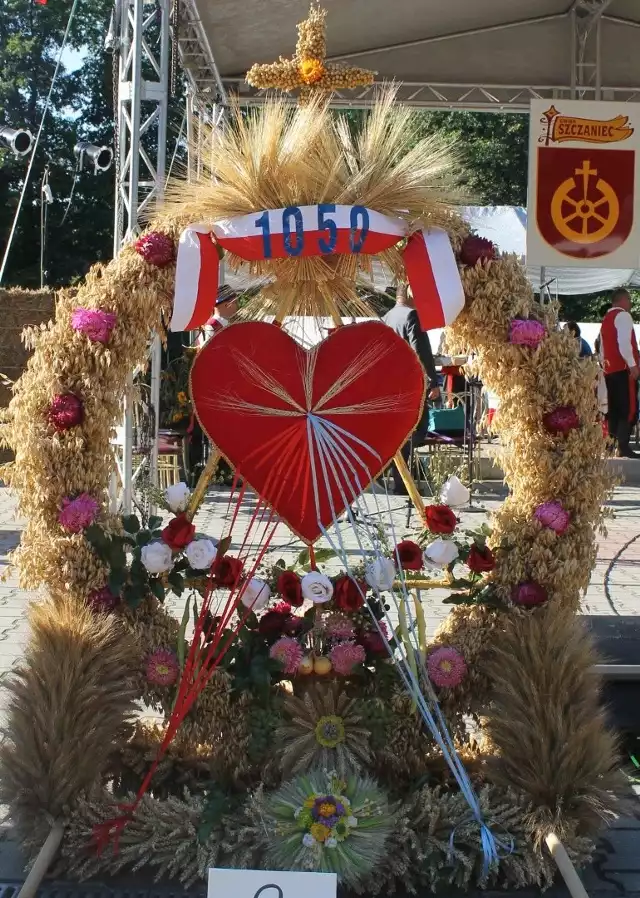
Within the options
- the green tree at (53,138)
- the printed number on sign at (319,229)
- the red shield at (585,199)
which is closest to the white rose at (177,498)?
the printed number on sign at (319,229)

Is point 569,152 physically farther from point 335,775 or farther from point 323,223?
point 335,775

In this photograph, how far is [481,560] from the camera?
2.77 meters

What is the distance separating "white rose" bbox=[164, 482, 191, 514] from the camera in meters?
2.85

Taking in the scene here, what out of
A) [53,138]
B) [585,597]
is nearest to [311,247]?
[585,597]

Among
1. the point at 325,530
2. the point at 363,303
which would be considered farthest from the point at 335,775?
the point at 363,303

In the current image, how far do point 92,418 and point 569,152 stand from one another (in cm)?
517

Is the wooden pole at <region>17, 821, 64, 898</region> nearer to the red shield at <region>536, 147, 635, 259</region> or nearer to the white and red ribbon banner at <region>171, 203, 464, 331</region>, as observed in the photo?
the white and red ribbon banner at <region>171, 203, 464, 331</region>

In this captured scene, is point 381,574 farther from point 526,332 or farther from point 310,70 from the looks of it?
point 310,70

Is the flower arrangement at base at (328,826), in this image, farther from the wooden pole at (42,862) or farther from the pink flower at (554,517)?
the pink flower at (554,517)

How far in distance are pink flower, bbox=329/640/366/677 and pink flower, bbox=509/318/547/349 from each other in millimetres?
1013

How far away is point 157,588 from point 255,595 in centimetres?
29

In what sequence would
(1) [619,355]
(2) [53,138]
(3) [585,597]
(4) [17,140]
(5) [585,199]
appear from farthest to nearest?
1. (2) [53,138]
2. (4) [17,140]
3. (1) [619,355]
4. (5) [585,199]
5. (3) [585,597]

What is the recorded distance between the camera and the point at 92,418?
2732mm

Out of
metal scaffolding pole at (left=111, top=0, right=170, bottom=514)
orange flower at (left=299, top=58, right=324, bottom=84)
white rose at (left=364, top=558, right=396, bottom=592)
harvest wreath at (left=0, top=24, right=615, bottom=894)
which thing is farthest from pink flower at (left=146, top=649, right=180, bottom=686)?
metal scaffolding pole at (left=111, top=0, right=170, bottom=514)
